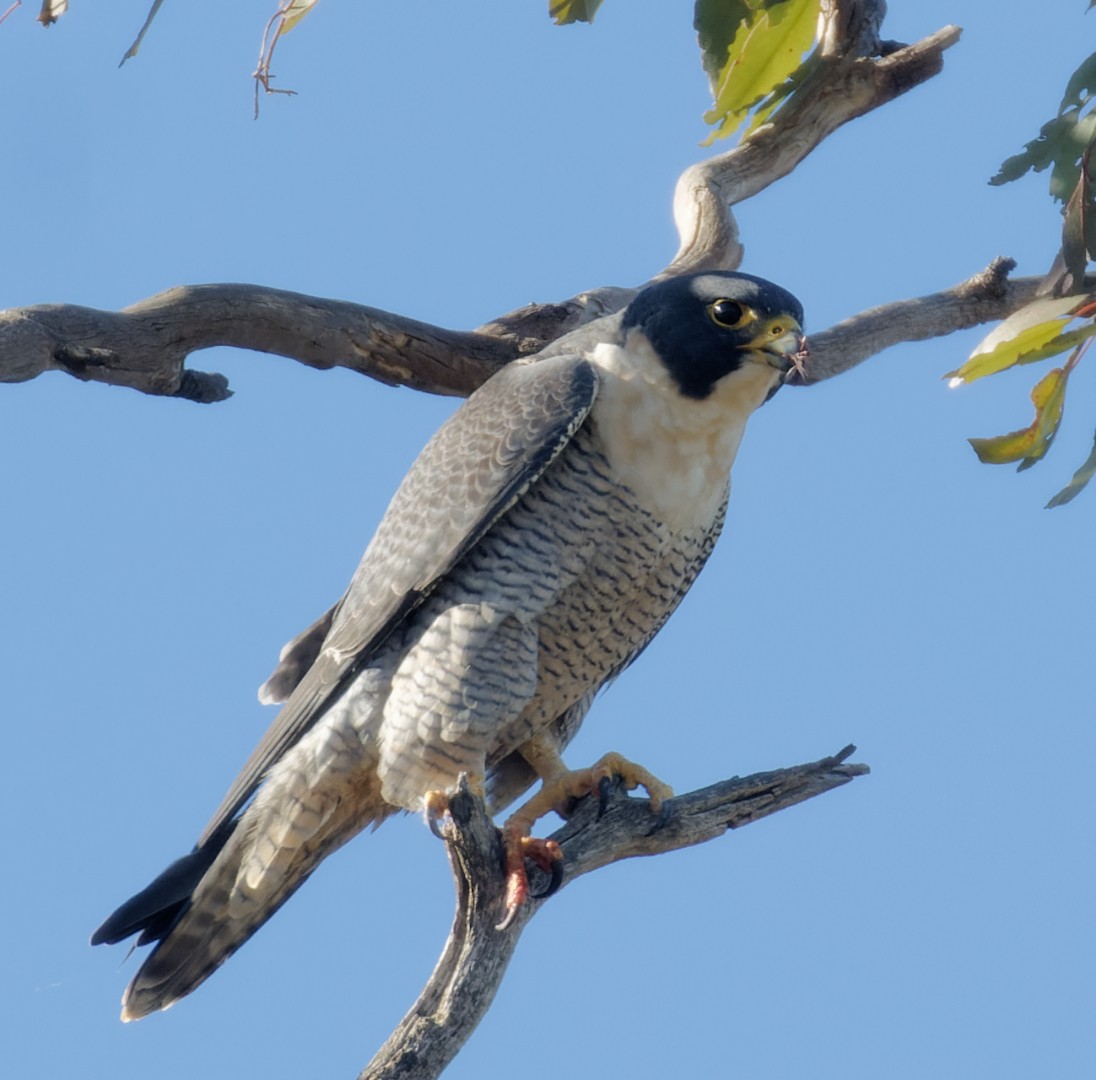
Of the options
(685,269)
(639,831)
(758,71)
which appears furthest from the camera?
(685,269)

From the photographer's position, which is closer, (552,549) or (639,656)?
(552,549)

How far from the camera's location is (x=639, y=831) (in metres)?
4.77

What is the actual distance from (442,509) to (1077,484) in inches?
80.3

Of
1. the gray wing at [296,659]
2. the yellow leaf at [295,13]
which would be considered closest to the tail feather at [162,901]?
the gray wing at [296,659]

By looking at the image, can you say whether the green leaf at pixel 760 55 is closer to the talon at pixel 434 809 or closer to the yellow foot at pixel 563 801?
the yellow foot at pixel 563 801

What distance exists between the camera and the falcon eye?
492 cm

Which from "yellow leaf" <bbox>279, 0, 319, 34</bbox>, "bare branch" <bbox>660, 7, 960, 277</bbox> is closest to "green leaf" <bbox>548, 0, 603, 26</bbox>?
"yellow leaf" <bbox>279, 0, 319, 34</bbox>

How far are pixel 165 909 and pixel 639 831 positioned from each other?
154 cm

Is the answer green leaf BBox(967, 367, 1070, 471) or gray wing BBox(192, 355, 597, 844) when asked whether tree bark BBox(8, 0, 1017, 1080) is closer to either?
gray wing BBox(192, 355, 597, 844)

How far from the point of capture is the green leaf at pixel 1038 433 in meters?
3.57

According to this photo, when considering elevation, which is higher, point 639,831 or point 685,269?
point 685,269

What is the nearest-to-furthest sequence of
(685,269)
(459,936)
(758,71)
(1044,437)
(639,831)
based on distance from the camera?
(1044,437), (459,936), (639,831), (758,71), (685,269)

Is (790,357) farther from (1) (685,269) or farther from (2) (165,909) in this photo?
(2) (165,909)

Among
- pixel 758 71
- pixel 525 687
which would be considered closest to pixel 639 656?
pixel 525 687
